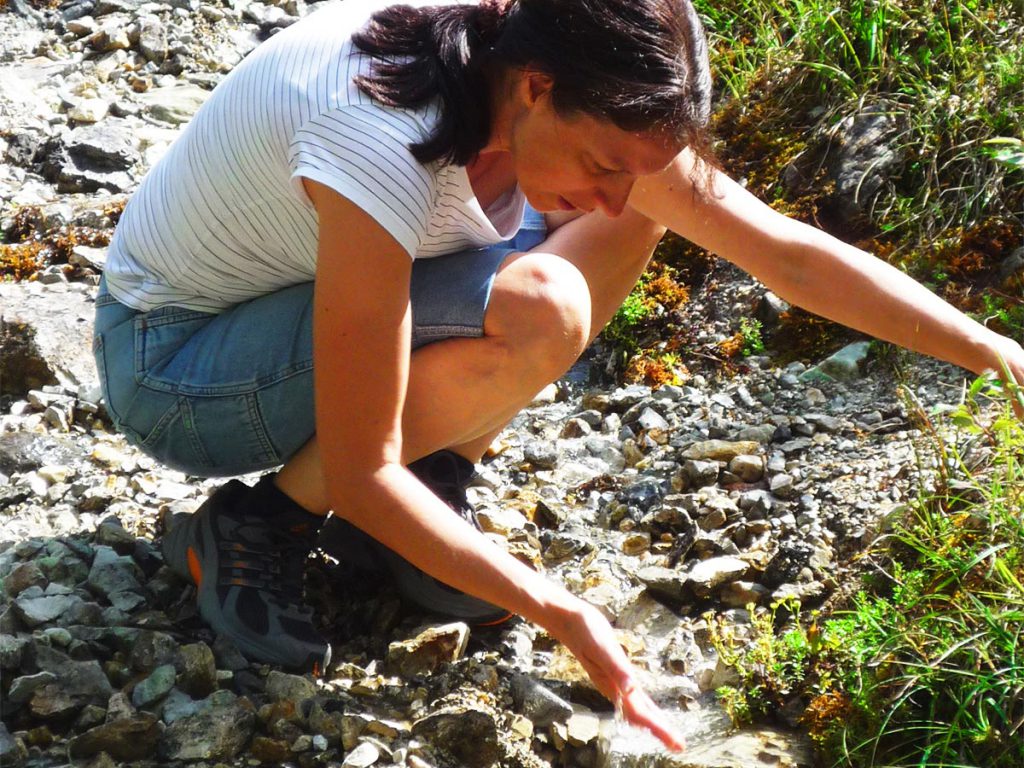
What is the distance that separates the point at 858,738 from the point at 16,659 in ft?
5.56

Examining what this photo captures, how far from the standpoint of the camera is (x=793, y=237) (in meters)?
2.72

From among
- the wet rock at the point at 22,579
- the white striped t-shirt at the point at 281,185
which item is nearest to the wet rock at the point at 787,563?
the white striped t-shirt at the point at 281,185

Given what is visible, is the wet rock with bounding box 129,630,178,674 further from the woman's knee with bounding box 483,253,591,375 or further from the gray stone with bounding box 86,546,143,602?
the woman's knee with bounding box 483,253,591,375

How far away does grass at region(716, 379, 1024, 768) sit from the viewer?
225 centimetres

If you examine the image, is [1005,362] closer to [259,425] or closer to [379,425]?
[379,425]

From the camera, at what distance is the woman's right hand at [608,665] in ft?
6.36

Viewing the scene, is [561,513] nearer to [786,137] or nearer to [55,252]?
[786,137]

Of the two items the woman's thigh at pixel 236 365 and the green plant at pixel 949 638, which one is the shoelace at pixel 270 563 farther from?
the green plant at pixel 949 638

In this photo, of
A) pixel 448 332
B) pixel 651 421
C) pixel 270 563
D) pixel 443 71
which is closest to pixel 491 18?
pixel 443 71

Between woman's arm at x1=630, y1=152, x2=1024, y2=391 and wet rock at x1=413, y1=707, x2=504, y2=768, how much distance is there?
1179 millimetres

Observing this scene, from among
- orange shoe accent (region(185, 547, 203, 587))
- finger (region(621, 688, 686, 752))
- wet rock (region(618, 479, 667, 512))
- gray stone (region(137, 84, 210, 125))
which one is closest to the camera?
finger (region(621, 688, 686, 752))

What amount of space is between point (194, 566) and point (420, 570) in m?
0.51

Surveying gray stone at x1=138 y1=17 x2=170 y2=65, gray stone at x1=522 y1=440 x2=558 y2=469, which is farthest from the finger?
gray stone at x1=138 y1=17 x2=170 y2=65

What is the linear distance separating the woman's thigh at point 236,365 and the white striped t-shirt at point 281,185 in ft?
0.18
